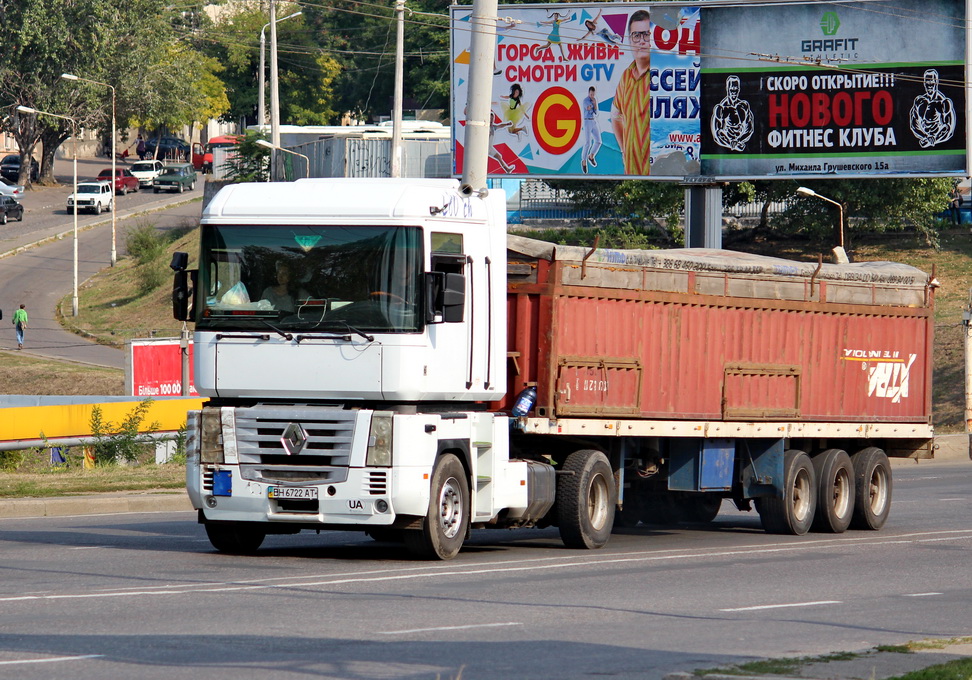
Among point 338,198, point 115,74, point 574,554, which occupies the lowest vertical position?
point 574,554

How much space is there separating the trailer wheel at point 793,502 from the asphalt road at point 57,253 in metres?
33.2

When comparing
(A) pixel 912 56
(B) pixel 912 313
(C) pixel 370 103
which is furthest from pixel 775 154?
(C) pixel 370 103

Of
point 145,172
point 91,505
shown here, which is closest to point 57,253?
point 145,172

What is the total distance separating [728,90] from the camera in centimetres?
3750

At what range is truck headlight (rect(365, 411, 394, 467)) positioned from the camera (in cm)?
1391

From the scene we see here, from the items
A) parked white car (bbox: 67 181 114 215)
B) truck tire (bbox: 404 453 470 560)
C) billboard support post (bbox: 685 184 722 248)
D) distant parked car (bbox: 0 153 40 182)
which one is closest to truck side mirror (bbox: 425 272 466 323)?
truck tire (bbox: 404 453 470 560)

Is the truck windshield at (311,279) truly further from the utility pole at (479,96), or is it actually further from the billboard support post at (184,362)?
the billboard support post at (184,362)

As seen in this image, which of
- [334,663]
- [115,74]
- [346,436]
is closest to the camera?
[334,663]

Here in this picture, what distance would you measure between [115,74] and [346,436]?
86.3m

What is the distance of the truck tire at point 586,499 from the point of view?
16.0m

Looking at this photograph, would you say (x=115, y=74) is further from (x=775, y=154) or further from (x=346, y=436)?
(x=346, y=436)

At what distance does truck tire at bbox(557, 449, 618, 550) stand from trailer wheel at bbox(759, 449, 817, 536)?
3261mm

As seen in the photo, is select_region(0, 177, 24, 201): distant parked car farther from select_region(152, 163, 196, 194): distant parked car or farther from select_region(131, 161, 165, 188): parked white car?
select_region(152, 163, 196, 194): distant parked car

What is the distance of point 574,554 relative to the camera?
627 inches
